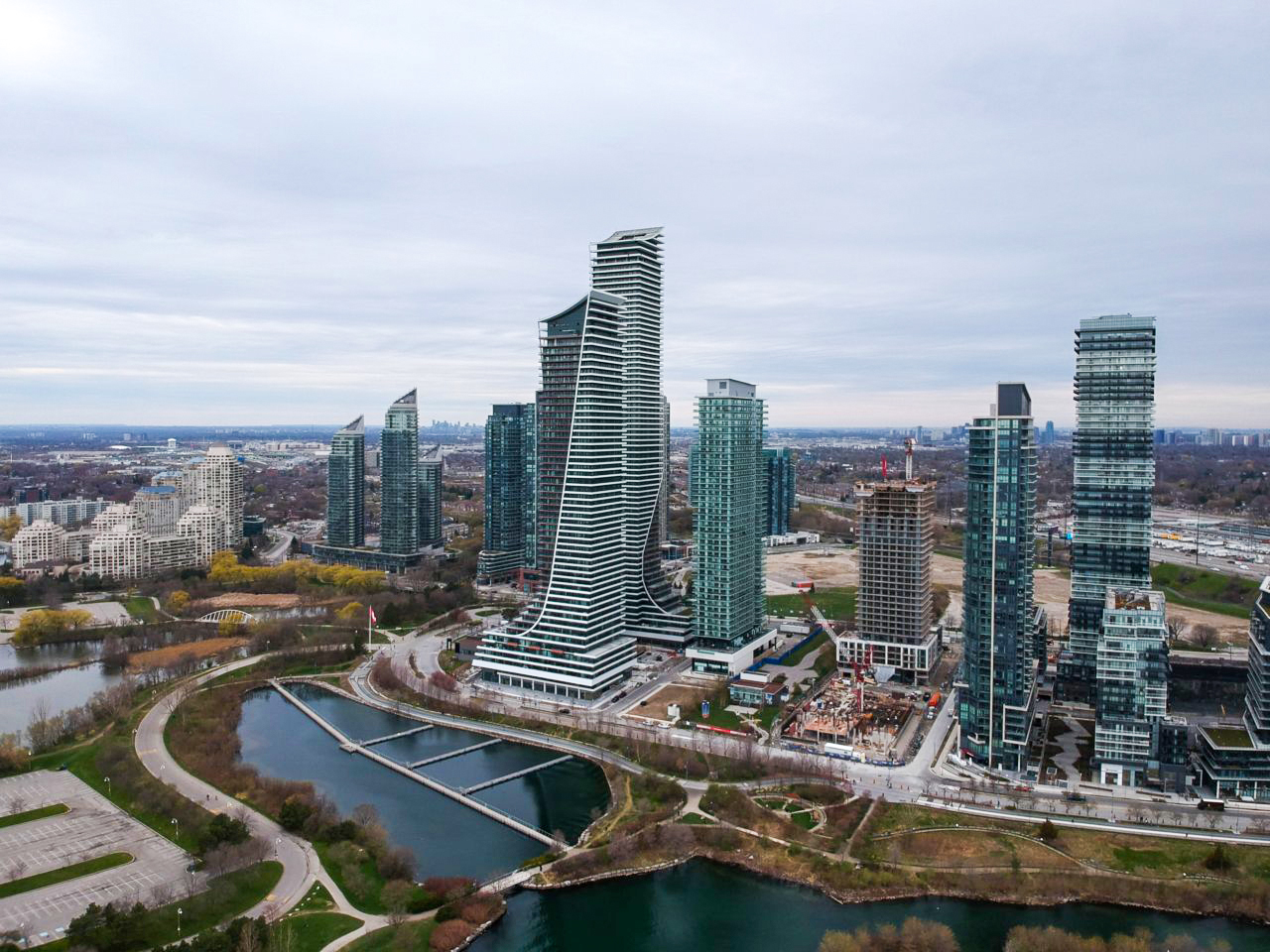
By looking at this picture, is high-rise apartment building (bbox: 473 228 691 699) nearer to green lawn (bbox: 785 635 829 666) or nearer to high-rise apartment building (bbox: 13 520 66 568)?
green lawn (bbox: 785 635 829 666)

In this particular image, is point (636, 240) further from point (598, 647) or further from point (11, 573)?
point (11, 573)

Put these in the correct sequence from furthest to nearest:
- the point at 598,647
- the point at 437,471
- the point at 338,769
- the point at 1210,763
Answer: the point at 437,471
the point at 598,647
the point at 338,769
the point at 1210,763

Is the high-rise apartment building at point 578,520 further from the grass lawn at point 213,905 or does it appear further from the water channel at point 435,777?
the grass lawn at point 213,905

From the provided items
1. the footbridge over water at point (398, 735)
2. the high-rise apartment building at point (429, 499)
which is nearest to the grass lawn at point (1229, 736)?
the footbridge over water at point (398, 735)

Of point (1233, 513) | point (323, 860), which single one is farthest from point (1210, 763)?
point (1233, 513)

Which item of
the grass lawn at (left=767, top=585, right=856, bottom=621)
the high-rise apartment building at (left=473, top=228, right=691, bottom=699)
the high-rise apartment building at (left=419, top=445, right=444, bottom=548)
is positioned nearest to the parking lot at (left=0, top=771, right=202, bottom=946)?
the high-rise apartment building at (left=473, top=228, right=691, bottom=699)

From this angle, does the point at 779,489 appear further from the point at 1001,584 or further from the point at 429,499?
the point at 1001,584
